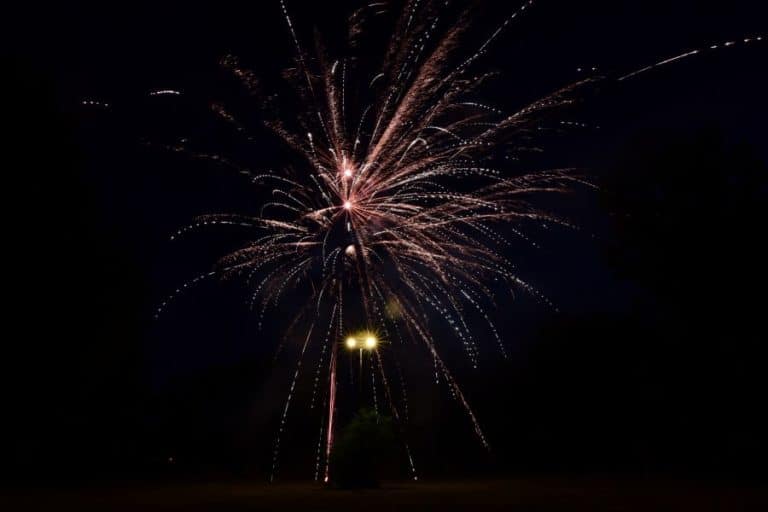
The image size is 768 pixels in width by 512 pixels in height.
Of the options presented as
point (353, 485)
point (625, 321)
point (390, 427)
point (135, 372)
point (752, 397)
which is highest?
point (625, 321)

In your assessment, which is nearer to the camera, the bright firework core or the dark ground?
the dark ground

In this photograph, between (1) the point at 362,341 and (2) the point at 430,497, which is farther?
(1) the point at 362,341

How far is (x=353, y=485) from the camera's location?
16.6 m

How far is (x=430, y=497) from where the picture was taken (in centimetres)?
1405

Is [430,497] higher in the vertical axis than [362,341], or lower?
lower

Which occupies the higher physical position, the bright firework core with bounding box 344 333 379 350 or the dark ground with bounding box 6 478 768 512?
the bright firework core with bounding box 344 333 379 350

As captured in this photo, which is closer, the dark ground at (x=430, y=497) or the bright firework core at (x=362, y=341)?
the dark ground at (x=430, y=497)

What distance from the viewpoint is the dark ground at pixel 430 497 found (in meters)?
12.1

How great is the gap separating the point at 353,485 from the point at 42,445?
9.45 m

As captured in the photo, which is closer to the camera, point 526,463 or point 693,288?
point 693,288

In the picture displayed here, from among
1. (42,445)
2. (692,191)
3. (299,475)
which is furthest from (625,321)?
(42,445)

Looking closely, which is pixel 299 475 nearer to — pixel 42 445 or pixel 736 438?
pixel 42 445

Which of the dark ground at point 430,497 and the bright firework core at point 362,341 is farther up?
the bright firework core at point 362,341

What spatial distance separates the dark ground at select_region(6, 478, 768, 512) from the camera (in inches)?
476
